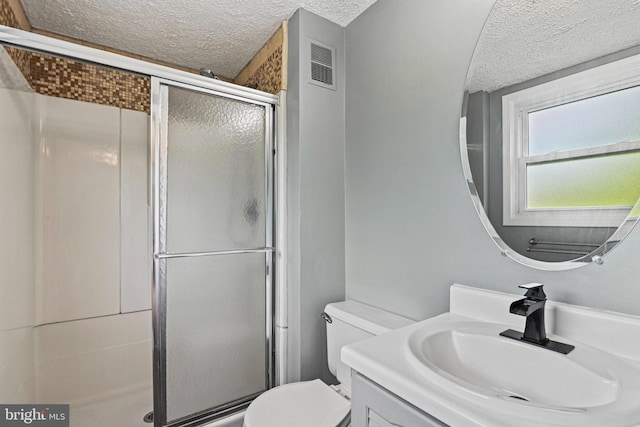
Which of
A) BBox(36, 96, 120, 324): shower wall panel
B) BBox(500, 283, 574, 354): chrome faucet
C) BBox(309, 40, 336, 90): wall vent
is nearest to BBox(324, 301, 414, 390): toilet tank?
BBox(500, 283, 574, 354): chrome faucet

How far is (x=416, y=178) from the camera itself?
4.72ft

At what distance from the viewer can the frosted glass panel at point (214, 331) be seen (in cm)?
159

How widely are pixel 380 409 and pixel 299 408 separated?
2.22ft

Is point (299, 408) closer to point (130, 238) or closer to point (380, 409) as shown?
point (380, 409)

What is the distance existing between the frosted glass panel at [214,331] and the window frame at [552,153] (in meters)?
1.28

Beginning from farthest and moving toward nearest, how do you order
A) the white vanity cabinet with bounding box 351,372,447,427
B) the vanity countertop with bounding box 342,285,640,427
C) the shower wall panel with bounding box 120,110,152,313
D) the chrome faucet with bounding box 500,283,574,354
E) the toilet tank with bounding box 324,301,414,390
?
the shower wall panel with bounding box 120,110,152,313, the toilet tank with bounding box 324,301,414,390, the chrome faucet with bounding box 500,283,574,354, the white vanity cabinet with bounding box 351,372,447,427, the vanity countertop with bounding box 342,285,640,427

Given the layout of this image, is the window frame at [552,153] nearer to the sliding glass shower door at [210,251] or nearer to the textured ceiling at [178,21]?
the textured ceiling at [178,21]

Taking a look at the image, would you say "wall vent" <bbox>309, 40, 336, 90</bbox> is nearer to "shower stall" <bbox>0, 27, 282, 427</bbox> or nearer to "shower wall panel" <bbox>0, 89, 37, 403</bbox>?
"shower stall" <bbox>0, 27, 282, 427</bbox>

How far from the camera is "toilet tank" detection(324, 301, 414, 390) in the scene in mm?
1415

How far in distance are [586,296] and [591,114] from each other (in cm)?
51

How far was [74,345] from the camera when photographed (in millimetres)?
2074

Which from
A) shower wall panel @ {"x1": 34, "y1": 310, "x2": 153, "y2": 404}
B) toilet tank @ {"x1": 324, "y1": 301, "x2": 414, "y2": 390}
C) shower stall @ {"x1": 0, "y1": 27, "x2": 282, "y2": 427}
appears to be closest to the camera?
toilet tank @ {"x1": 324, "y1": 301, "x2": 414, "y2": 390}

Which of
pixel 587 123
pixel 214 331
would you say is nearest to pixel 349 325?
pixel 214 331

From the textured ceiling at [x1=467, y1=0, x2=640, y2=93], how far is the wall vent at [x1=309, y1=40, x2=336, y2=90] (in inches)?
32.3
